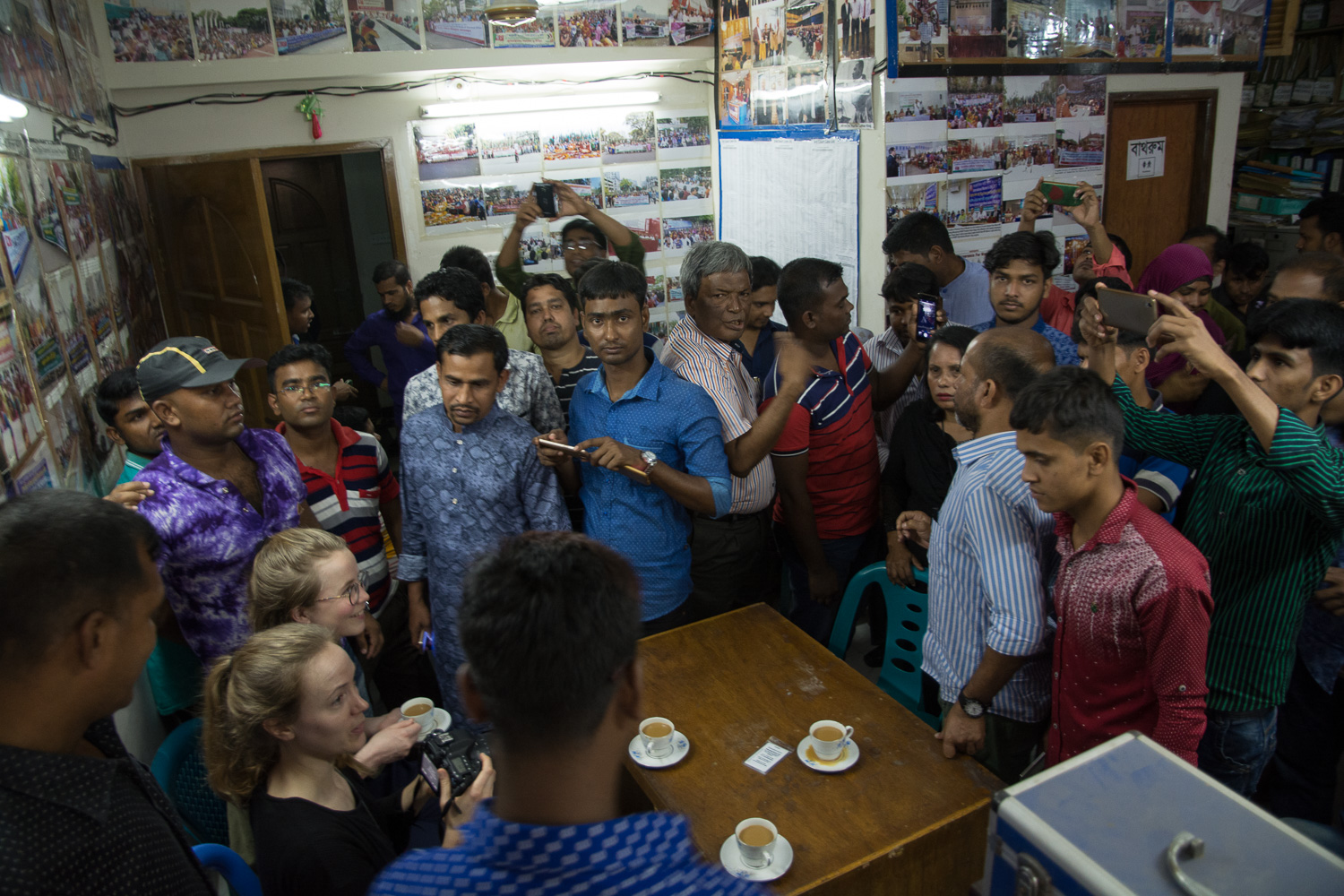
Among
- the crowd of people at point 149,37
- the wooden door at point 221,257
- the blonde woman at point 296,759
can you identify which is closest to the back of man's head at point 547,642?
the blonde woman at point 296,759

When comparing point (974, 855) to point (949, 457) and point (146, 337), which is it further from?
point (146, 337)

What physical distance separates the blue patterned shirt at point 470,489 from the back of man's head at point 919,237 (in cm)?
224

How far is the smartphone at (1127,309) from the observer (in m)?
2.10

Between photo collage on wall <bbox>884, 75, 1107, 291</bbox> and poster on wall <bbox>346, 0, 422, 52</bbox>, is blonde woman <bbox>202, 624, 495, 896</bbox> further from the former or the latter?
poster on wall <bbox>346, 0, 422, 52</bbox>

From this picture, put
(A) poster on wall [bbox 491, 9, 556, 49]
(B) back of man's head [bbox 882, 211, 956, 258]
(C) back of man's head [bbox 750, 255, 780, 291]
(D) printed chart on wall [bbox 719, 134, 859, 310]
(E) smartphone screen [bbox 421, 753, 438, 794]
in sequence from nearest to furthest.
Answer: (E) smartphone screen [bbox 421, 753, 438, 794]
(C) back of man's head [bbox 750, 255, 780, 291]
(B) back of man's head [bbox 882, 211, 956, 258]
(D) printed chart on wall [bbox 719, 134, 859, 310]
(A) poster on wall [bbox 491, 9, 556, 49]

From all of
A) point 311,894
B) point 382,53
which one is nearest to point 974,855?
point 311,894

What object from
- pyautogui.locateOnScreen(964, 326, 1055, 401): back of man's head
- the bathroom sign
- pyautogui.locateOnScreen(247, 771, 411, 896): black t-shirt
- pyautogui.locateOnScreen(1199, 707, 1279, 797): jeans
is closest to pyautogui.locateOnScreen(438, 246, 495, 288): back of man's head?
pyautogui.locateOnScreen(964, 326, 1055, 401): back of man's head

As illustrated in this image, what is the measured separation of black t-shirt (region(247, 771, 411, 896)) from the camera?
1.47 metres

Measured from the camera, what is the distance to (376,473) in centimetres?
288

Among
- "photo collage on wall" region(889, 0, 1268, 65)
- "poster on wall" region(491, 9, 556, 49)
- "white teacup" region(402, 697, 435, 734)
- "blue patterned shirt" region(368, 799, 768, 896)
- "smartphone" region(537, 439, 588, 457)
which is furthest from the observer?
"poster on wall" region(491, 9, 556, 49)

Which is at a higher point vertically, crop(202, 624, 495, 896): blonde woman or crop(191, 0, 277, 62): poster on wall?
crop(191, 0, 277, 62): poster on wall

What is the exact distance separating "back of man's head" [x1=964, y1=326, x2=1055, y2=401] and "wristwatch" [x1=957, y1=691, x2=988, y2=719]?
71 cm

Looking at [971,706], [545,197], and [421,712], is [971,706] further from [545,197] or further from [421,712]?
[545,197]

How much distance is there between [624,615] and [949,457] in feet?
6.48
